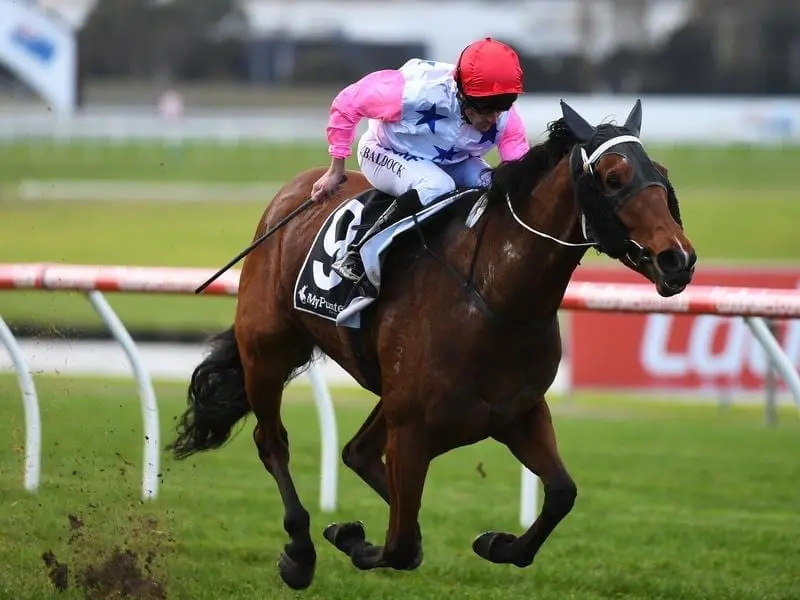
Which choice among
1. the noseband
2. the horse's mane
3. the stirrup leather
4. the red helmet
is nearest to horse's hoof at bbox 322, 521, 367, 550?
the stirrup leather

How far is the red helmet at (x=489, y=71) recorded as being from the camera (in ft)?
13.4

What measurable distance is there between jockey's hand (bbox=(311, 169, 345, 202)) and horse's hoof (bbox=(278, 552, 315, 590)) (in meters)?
1.26

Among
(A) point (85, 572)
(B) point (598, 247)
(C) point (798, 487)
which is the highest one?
(B) point (598, 247)

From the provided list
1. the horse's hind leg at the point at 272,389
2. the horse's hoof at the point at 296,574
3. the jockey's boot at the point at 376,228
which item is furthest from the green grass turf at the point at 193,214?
the jockey's boot at the point at 376,228

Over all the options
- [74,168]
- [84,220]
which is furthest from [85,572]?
[74,168]

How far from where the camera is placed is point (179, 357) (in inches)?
555

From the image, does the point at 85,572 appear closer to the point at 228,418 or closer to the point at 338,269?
the point at 228,418

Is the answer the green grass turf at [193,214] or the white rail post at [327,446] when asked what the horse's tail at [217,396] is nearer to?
the white rail post at [327,446]

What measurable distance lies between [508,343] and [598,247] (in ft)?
1.43

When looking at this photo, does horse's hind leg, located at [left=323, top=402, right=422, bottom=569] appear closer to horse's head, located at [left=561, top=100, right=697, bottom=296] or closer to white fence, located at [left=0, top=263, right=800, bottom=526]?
white fence, located at [left=0, top=263, right=800, bottom=526]

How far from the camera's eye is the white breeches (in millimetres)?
4371

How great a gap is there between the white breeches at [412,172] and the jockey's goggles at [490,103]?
0.93ft

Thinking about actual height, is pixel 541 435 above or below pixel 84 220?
above

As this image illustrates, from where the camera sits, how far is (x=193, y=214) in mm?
26375
